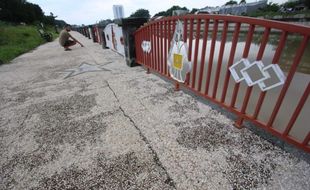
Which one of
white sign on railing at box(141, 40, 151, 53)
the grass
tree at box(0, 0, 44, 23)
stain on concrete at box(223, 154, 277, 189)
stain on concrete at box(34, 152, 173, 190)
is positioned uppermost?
tree at box(0, 0, 44, 23)

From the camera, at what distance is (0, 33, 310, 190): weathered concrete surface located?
155 centimetres

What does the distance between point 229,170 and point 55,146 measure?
1.91 metres

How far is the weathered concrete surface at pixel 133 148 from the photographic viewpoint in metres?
1.55

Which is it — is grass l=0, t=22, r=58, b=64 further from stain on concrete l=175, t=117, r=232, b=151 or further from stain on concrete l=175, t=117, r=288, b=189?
stain on concrete l=175, t=117, r=288, b=189

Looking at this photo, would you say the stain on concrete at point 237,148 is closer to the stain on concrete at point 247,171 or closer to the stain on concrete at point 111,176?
the stain on concrete at point 247,171

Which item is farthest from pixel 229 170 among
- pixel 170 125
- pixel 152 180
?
pixel 170 125

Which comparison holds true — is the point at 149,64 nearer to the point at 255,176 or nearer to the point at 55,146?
the point at 55,146

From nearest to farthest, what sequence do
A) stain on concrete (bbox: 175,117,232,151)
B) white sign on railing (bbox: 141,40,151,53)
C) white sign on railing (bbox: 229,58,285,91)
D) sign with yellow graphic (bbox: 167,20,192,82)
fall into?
white sign on railing (bbox: 229,58,285,91) < stain on concrete (bbox: 175,117,232,151) < sign with yellow graphic (bbox: 167,20,192,82) < white sign on railing (bbox: 141,40,151,53)

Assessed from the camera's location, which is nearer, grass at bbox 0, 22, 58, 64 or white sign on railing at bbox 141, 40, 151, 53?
white sign on railing at bbox 141, 40, 151, 53

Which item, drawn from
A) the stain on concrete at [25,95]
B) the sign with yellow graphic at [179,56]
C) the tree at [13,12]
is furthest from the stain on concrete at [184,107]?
the tree at [13,12]

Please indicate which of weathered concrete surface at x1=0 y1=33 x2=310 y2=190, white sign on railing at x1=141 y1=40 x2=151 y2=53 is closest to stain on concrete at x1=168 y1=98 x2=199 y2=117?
weathered concrete surface at x1=0 y1=33 x2=310 y2=190

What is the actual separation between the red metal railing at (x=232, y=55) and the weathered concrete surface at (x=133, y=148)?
0.78 ft

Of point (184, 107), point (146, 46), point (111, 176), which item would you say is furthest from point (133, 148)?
point (146, 46)

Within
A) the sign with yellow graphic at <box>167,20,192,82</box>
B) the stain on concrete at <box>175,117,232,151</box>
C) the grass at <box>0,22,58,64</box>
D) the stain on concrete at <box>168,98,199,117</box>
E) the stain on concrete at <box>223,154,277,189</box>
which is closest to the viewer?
the stain on concrete at <box>223,154,277,189</box>
